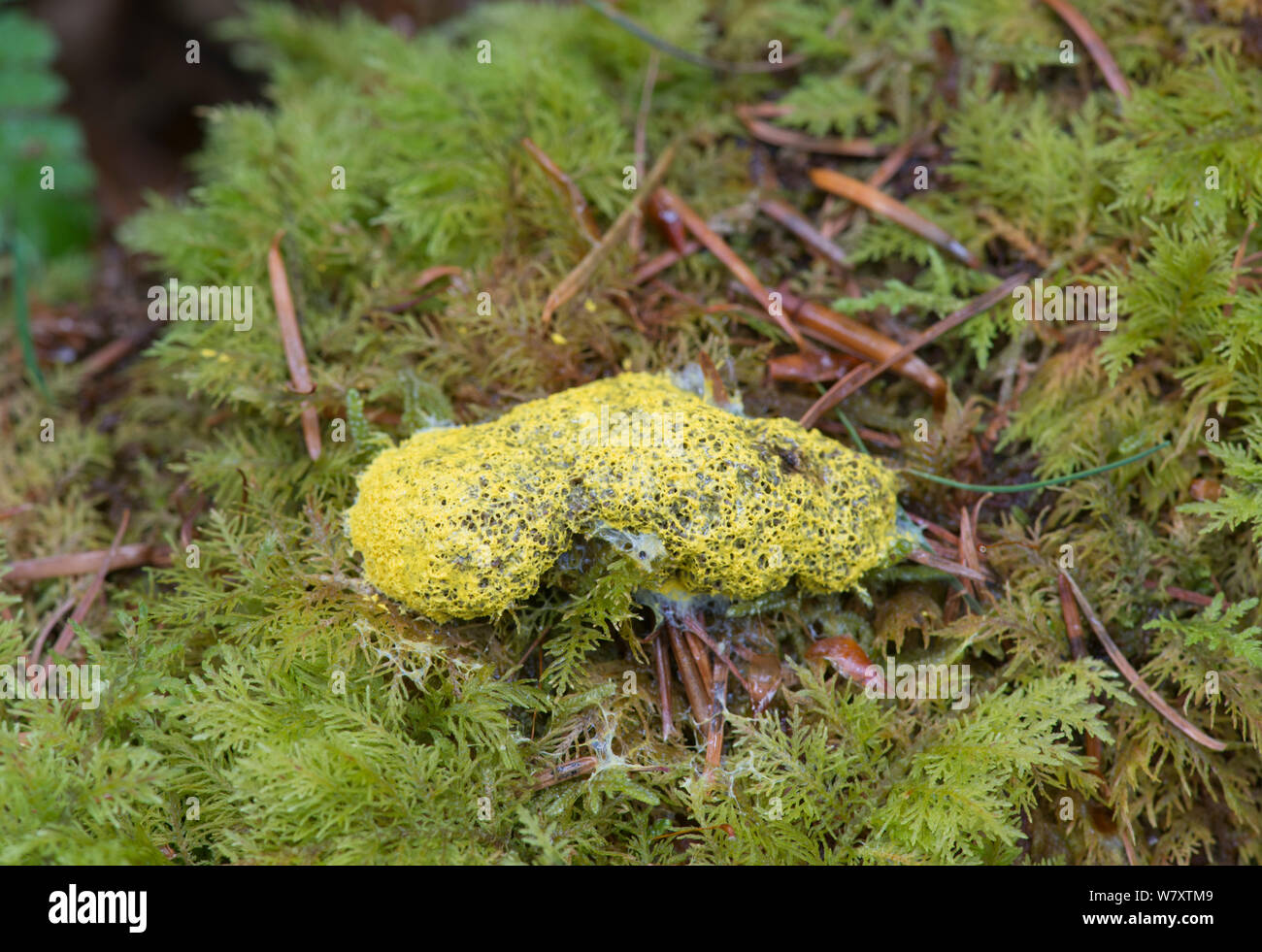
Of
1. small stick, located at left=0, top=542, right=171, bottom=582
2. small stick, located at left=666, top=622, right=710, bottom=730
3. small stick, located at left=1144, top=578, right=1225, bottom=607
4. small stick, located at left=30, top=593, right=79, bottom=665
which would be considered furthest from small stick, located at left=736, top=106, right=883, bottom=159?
small stick, located at left=30, top=593, right=79, bottom=665

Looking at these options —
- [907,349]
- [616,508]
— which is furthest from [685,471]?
[907,349]

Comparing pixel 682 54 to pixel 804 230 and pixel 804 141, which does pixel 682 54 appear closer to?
pixel 804 141

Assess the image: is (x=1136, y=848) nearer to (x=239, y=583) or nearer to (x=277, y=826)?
(x=277, y=826)

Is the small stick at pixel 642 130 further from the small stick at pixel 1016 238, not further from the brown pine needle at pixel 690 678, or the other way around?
the brown pine needle at pixel 690 678

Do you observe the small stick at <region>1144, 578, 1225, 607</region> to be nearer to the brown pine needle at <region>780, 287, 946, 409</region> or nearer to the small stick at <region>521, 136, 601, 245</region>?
the brown pine needle at <region>780, 287, 946, 409</region>

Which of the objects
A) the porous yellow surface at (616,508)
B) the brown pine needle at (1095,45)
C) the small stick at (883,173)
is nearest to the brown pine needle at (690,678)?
the porous yellow surface at (616,508)
